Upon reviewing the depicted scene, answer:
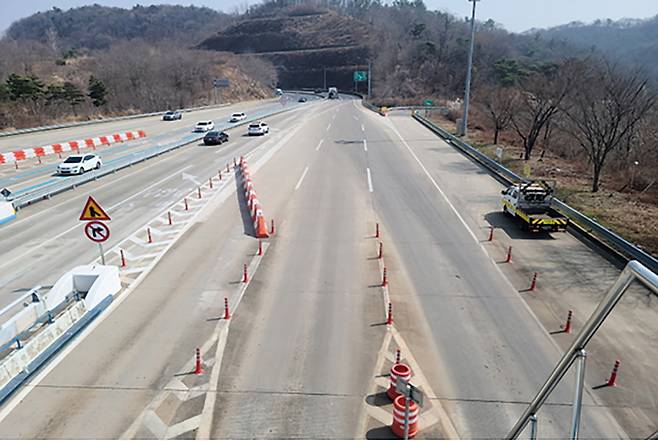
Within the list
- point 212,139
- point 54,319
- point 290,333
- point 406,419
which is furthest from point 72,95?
point 406,419

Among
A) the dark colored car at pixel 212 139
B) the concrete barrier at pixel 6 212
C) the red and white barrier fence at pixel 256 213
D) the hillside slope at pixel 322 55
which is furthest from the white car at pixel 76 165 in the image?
the hillside slope at pixel 322 55

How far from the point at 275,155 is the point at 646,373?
2896cm

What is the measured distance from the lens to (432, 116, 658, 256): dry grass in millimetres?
18031

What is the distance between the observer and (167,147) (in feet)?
121

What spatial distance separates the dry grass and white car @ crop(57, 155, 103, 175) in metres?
26.2

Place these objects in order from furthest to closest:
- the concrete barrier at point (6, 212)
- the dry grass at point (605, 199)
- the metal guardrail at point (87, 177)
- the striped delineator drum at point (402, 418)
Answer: the metal guardrail at point (87, 177), the concrete barrier at point (6, 212), the dry grass at point (605, 199), the striped delineator drum at point (402, 418)

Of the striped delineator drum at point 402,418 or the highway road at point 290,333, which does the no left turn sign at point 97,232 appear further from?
the striped delineator drum at point 402,418

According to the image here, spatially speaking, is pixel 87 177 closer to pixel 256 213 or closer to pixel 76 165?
pixel 76 165

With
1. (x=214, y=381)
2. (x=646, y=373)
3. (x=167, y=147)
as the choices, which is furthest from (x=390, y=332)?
(x=167, y=147)

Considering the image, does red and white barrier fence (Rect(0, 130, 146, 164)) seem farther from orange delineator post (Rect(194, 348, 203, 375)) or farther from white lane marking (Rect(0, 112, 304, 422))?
orange delineator post (Rect(194, 348, 203, 375))

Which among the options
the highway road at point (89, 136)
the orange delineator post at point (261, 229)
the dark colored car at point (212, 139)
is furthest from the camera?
the dark colored car at point (212, 139)

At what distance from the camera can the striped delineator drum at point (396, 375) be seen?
8.28 metres

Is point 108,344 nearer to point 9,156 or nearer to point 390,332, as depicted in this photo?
point 390,332

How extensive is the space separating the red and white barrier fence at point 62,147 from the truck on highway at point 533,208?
32283 mm
